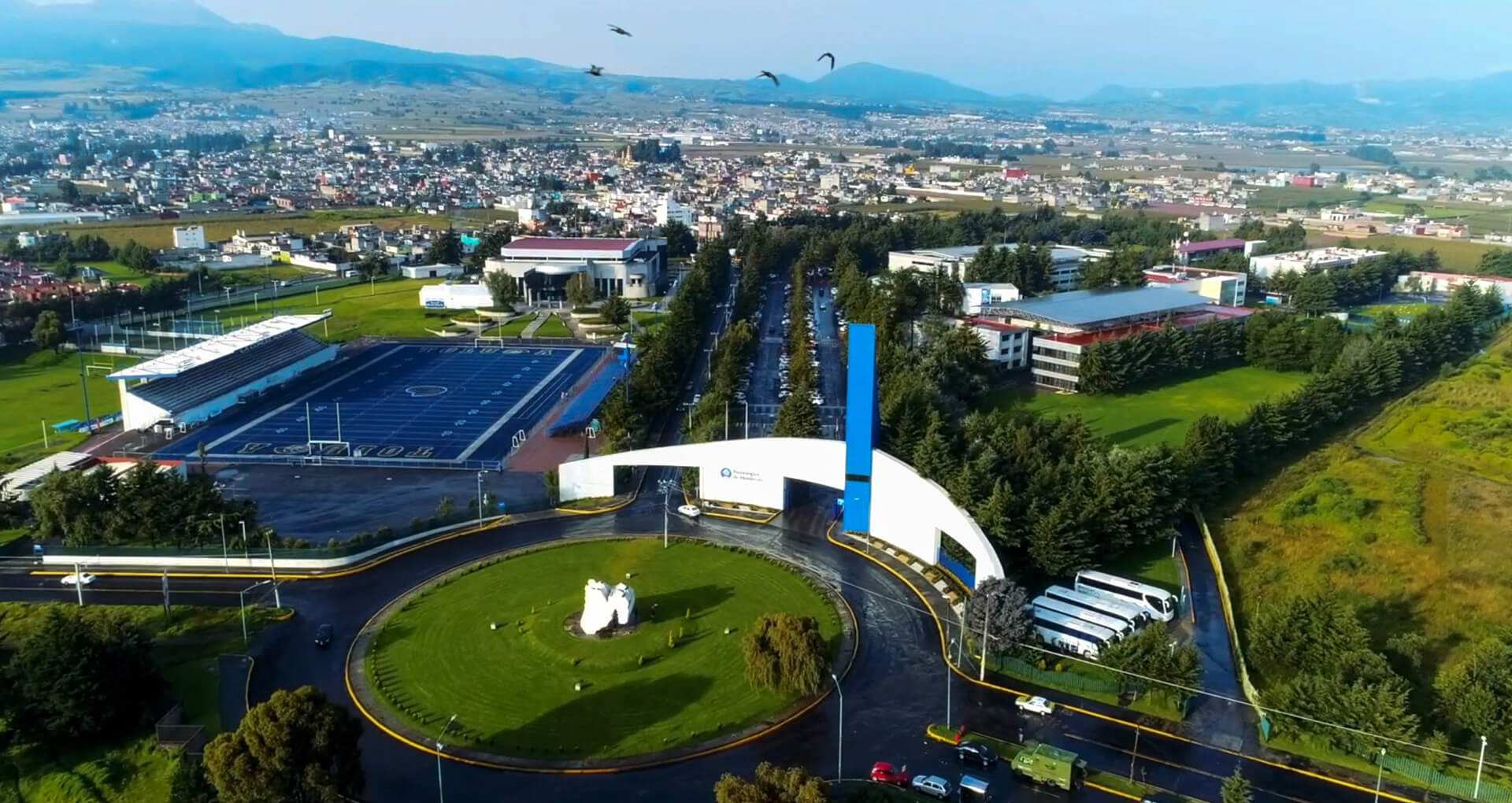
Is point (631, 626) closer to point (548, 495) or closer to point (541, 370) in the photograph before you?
point (548, 495)

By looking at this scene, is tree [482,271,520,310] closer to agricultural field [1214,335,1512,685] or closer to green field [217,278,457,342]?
green field [217,278,457,342]

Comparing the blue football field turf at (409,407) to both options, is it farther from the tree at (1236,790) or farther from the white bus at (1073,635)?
the tree at (1236,790)

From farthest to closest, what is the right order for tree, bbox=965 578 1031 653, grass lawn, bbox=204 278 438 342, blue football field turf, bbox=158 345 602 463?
grass lawn, bbox=204 278 438 342 < blue football field turf, bbox=158 345 602 463 < tree, bbox=965 578 1031 653

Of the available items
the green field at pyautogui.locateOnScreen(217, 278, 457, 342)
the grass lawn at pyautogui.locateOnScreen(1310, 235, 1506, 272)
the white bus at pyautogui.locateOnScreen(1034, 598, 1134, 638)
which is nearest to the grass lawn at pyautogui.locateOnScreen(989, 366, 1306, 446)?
the white bus at pyautogui.locateOnScreen(1034, 598, 1134, 638)

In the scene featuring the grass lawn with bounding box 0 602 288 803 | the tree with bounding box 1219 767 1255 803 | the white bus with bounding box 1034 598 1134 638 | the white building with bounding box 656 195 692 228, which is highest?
the white building with bounding box 656 195 692 228

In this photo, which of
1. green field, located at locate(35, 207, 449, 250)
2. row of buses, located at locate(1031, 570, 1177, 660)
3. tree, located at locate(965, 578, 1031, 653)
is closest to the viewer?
tree, located at locate(965, 578, 1031, 653)

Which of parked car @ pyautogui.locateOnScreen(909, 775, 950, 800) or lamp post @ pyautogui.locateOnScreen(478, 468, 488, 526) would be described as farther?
lamp post @ pyautogui.locateOnScreen(478, 468, 488, 526)

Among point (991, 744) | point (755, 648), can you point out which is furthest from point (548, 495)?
point (991, 744)

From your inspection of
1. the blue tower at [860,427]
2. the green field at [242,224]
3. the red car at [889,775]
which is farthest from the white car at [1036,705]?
the green field at [242,224]
